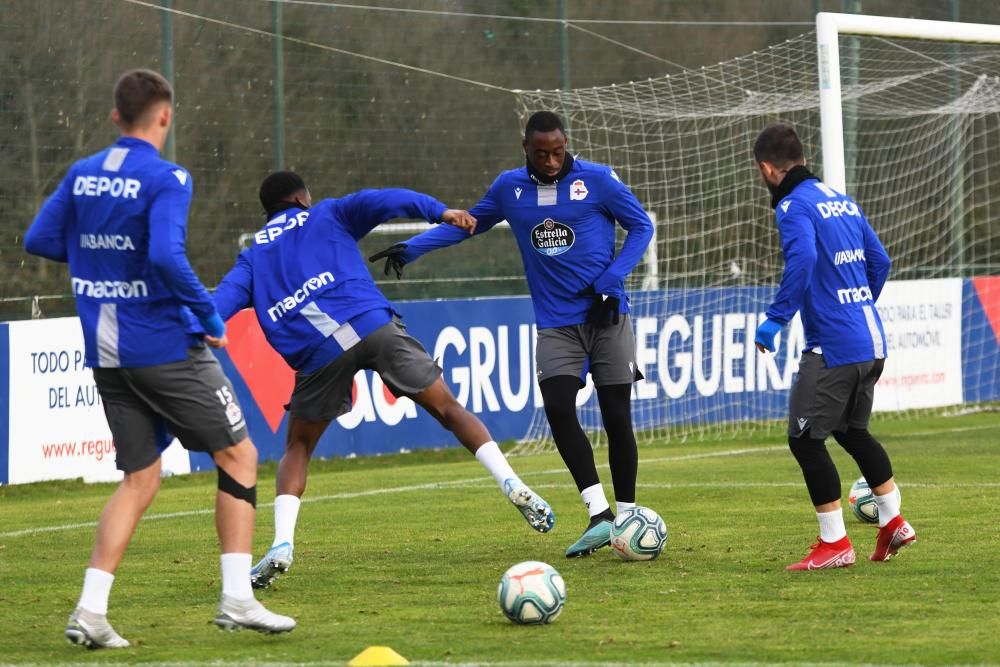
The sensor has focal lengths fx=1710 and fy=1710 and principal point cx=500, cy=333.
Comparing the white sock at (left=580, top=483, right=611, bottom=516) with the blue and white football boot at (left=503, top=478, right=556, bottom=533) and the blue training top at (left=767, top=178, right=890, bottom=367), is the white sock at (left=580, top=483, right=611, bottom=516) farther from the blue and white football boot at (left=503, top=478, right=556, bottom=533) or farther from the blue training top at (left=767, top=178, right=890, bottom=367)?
the blue training top at (left=767, top=178, right=890, bottom=367)

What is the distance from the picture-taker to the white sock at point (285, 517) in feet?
26.6

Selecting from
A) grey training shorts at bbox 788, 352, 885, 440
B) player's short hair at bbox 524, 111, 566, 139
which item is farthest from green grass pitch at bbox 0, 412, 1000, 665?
player's short hair at bbox 524, 111, 566, 139

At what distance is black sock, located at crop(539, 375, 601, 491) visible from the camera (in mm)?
8984

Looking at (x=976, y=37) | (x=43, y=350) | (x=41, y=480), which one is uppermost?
(x=976, y=37)

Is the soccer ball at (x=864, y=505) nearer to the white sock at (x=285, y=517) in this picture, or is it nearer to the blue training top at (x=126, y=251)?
the white sock at (x=285, y=517)

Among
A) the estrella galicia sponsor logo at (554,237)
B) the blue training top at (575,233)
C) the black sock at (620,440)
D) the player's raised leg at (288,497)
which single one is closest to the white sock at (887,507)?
the black sock at (620,440)

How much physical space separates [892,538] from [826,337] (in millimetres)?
1024

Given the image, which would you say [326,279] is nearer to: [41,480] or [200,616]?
[200,616]

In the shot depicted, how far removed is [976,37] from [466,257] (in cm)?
661

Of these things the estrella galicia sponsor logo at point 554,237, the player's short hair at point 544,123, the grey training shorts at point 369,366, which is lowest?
→ the grey training shorts at point 369,366

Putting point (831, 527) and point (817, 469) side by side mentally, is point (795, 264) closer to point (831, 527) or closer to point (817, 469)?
point (817, 469)

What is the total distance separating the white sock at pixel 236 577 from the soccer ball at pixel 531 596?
1016 millimetres

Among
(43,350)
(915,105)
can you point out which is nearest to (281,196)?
(43,350)

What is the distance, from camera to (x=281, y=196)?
8.33 metres
